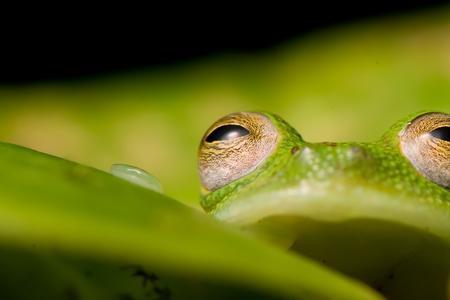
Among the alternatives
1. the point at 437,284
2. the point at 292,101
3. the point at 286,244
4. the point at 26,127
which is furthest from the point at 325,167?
the point at 26,127

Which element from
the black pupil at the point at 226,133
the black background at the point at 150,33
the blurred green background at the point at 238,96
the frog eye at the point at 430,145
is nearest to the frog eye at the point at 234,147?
the black pupil at the point at 226,133

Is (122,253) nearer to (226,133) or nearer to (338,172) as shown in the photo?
(338,172)

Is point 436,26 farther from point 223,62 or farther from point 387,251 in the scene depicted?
point 387,251

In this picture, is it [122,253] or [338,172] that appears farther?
[338,172]

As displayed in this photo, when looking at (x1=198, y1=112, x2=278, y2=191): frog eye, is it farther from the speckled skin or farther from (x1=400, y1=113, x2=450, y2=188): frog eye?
(x1=400, y1=113, x2=450, y2=188): frog eye

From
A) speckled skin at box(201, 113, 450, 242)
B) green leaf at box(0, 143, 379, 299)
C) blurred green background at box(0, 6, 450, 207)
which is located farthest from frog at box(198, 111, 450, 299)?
blurred green background at box(0, 6, 450, 207)

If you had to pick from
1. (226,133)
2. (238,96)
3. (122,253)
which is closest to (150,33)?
(238,96)

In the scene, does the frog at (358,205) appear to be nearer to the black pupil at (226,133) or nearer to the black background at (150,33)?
the black pupil at (226,133)
